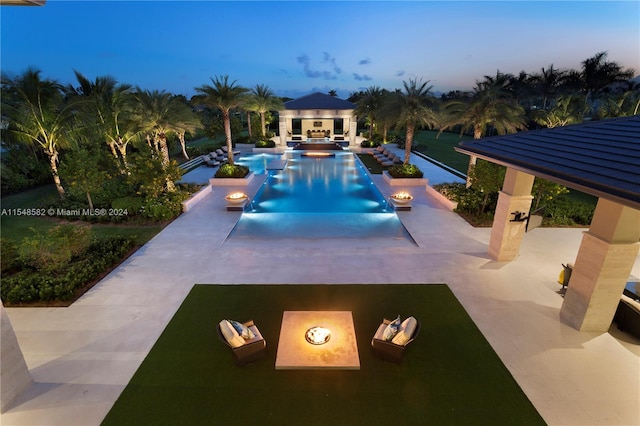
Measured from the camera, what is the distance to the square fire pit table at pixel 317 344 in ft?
18.7

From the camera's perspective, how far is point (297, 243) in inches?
451

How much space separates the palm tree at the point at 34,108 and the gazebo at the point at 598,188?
62.0ft

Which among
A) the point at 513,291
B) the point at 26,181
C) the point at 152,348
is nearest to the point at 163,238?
the point at 152,348

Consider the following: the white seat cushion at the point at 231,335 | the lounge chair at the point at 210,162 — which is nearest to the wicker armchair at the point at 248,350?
the white seat cushion at the point at 231,335

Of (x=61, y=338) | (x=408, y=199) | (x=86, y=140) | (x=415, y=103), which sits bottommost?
(x=61, y=338)

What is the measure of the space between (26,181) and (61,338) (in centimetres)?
1744

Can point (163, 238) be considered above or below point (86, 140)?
below

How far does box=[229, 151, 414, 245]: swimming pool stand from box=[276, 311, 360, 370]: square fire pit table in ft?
17.8

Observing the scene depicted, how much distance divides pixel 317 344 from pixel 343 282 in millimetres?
2801

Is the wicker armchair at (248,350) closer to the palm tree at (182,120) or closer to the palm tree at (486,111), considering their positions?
the palm tree at (486,111)

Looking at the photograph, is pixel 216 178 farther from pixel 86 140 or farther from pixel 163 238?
pixel 163 238

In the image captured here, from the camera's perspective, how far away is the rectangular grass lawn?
498cm

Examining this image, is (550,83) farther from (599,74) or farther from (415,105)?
(415,105)

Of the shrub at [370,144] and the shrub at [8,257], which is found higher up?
the shrub at [370,144]
